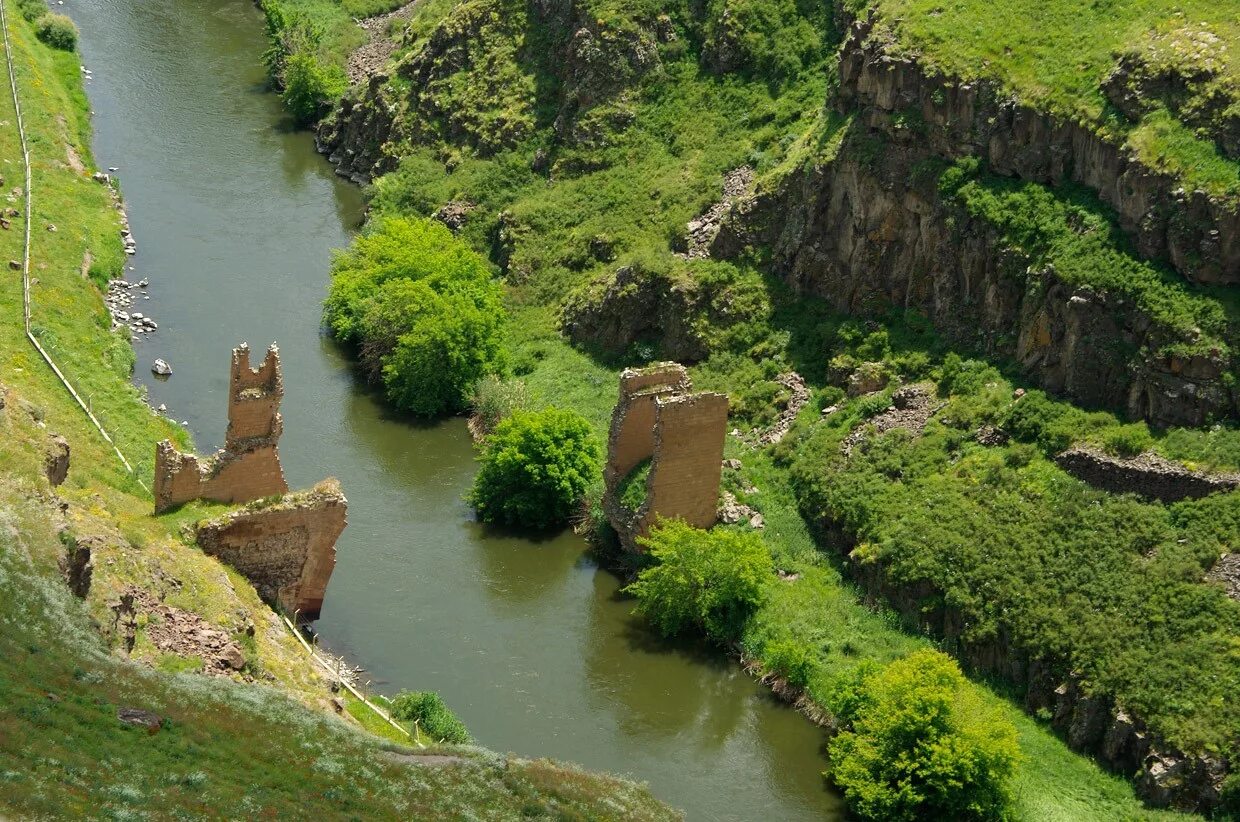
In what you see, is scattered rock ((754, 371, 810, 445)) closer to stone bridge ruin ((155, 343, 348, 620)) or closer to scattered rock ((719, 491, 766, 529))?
scattered rock ((719, 491, 766, 529))

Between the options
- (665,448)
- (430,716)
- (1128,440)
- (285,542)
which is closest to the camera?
(430,716)

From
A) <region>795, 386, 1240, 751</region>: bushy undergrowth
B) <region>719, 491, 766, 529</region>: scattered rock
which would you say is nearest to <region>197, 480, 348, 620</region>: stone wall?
<region>719, 491, 766, 529</region>: scattered rock

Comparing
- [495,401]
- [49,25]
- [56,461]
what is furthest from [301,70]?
[56,461]

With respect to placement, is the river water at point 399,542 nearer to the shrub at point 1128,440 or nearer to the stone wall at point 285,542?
the stone wall at point 285,542

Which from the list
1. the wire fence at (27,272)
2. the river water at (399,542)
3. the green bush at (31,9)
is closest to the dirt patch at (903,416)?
the river water at (399,542)

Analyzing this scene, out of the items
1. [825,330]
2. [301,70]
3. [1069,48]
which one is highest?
[1069,48]

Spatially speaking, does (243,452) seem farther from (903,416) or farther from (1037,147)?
(1037,147)

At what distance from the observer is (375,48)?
109500mm

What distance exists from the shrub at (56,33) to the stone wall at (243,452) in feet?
196

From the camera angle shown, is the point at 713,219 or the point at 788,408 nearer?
the point at 788,408

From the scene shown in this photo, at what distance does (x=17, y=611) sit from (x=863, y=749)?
23.1 metres

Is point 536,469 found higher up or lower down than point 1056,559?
lower down

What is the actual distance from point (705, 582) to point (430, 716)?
33.1 ft

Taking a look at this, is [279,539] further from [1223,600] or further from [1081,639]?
[1223,600]
